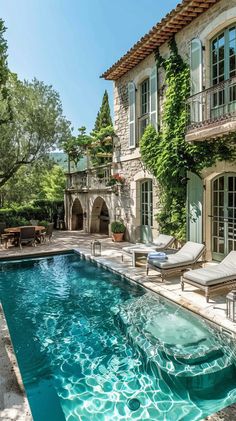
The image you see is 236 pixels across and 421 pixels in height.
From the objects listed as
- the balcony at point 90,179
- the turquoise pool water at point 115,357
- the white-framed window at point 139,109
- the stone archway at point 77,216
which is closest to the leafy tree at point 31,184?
the balcony at point 90,179

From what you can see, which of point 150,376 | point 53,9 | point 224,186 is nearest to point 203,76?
point 224,186

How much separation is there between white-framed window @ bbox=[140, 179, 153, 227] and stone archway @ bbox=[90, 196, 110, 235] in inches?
174

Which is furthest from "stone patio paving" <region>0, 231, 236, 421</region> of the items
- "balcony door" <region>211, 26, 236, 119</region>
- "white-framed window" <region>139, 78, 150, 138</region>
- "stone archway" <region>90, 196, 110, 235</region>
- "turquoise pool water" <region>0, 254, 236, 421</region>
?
"white-framed window" <region>139, 78, 150, 138</region>

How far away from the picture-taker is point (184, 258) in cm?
836

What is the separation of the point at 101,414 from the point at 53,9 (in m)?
14.0

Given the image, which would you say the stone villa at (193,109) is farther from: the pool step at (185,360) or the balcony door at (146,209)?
the pool step at (185,360)

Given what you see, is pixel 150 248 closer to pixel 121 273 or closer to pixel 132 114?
pixel 121 273

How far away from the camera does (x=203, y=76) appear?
372 inches

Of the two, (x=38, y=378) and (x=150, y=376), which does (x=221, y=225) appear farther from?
(x=38, y=378)

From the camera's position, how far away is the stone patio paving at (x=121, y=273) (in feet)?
10.7

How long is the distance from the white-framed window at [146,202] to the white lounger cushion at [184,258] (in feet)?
14.2

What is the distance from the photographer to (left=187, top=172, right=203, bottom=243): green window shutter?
9.61m

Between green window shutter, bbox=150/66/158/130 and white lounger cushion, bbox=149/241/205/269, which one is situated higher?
green window shutter, bbox=150/66/158/130

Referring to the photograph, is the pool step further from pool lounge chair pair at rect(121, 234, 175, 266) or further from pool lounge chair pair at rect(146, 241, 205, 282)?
pool lounge chair pair at rect(121, 234, 175, 266)
